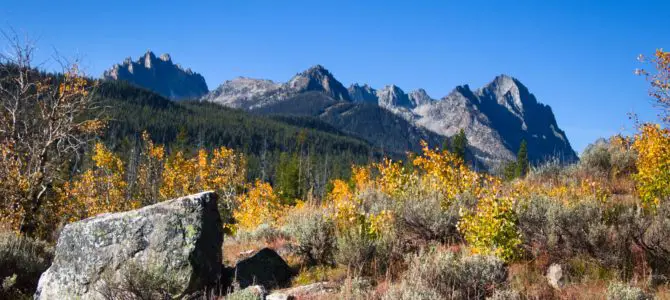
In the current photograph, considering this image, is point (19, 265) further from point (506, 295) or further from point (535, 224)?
point (535, 224)

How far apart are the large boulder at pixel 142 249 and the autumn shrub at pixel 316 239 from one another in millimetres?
1445

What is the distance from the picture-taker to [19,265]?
6.91 metres

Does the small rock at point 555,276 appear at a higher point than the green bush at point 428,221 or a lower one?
lower

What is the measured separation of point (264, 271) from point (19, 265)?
4.09 metres

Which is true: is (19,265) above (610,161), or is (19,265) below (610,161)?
below

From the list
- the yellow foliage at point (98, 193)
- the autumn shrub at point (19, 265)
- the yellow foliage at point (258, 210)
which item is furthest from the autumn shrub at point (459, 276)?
the yellow foliage at point (98, 193)

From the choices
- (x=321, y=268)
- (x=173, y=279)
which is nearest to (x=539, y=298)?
(x=321, y=268)

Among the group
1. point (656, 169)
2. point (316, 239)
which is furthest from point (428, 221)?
point (656, 169)

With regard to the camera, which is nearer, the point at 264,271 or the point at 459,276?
the point at 459,276

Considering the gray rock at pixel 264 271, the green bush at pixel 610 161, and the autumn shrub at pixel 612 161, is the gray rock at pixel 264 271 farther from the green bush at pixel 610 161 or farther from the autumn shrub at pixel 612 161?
the green bush at pixel 610 161

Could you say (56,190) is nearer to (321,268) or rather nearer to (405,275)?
(321,268)

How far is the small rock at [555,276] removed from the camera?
529 cm

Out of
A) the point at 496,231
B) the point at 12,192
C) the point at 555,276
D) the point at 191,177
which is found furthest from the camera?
the point at 191,177

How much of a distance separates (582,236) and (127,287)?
598 cm
